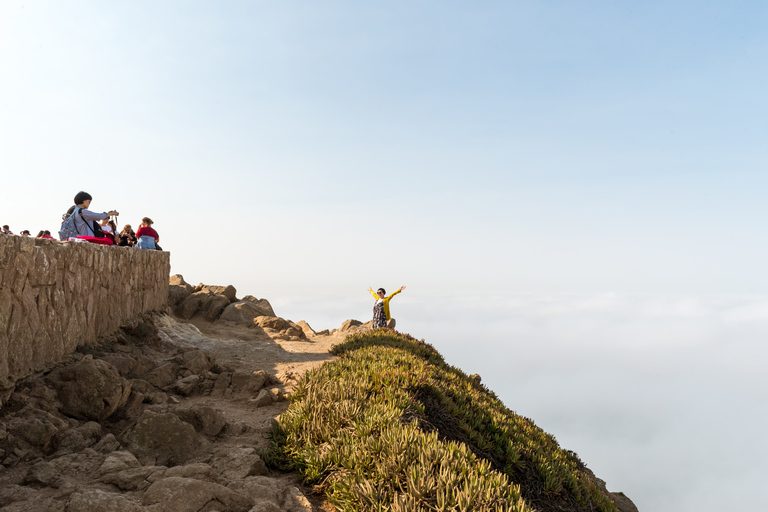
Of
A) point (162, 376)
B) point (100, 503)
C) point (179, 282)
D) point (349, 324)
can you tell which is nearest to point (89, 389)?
point (162, 376)

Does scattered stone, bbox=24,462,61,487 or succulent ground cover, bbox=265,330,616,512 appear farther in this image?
scattered stone, bbox=24,462,61,487

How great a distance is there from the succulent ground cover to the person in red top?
8.74 meters

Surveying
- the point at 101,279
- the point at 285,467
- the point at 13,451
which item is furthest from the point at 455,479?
the point at 101,279

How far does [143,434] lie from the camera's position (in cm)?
600

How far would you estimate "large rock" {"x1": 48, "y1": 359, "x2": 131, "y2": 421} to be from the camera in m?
6.70

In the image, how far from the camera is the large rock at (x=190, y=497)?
4496 millimetres

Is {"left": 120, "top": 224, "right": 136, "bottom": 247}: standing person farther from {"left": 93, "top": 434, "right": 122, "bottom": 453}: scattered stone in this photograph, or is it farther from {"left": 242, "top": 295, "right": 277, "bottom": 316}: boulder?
{"left": 93, "top": 434, "right": 122, "bottom": 453}: scattered stone

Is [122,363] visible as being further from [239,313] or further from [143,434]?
[239,313]

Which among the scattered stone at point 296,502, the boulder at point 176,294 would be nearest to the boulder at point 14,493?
the scattered stone at point 296,502

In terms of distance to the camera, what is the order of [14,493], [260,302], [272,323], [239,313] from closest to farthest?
[14,493]
[272,323]
[239,313]
[260,302]

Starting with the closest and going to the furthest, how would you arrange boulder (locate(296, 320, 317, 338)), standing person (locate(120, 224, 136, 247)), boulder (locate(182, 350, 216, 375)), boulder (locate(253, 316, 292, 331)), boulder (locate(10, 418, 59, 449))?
boulder (locate(10, 418, 59, 449)) < boulder (locate(182, 350, 216, 375)) < standing person (locate(120, 224, 136, 247)) < boulder (locate(253, 316, 292, 331)) < boulder (locate(296, 320, 317, 338))

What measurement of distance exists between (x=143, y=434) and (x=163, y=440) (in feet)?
0.87

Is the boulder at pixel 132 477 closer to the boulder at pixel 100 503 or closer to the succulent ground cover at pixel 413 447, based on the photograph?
the boulder at pixel 100 503

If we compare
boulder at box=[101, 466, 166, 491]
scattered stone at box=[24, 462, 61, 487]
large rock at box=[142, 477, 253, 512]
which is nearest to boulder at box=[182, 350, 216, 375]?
scattered stone at box=[24, 462, 61, 487]
